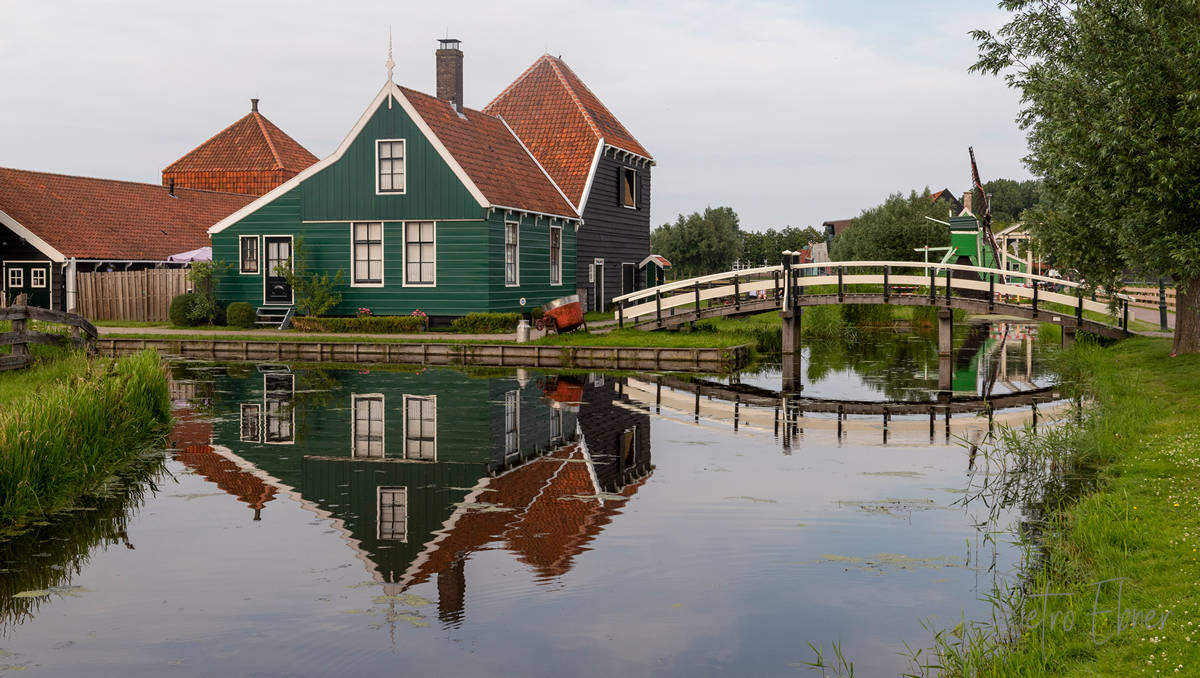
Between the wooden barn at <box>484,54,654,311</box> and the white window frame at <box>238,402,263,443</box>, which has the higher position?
the wooden barn at <box>484,54,654,311</box>

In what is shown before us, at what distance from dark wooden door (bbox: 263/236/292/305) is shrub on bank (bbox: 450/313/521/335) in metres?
6.01

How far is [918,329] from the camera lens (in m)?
40.3

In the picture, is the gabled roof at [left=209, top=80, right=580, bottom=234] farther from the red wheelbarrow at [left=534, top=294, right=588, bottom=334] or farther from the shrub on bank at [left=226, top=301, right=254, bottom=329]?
the red wheelbarrow at [left=534, top=294, right=588, bottom=334]

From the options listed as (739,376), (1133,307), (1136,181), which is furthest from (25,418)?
(1133,307)

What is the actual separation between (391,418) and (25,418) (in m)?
7.26

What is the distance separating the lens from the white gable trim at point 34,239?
37375 mm

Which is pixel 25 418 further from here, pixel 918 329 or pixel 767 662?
pixel 918 329

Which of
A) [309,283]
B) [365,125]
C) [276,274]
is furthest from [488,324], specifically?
[276,274]

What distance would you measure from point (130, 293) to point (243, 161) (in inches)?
763

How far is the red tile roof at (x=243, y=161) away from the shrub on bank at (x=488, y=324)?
2695 centimetres

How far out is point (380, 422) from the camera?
17.0 m

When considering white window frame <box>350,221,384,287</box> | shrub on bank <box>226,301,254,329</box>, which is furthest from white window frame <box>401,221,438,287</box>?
shrub on bank <box>226,301,254,329</box>

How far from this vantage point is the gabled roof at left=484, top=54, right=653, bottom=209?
127 ft

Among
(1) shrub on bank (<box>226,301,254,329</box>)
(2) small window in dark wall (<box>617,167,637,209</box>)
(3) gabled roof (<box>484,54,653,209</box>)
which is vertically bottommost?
(1) shrub on bank (<box>226,301,254,329</box>)
